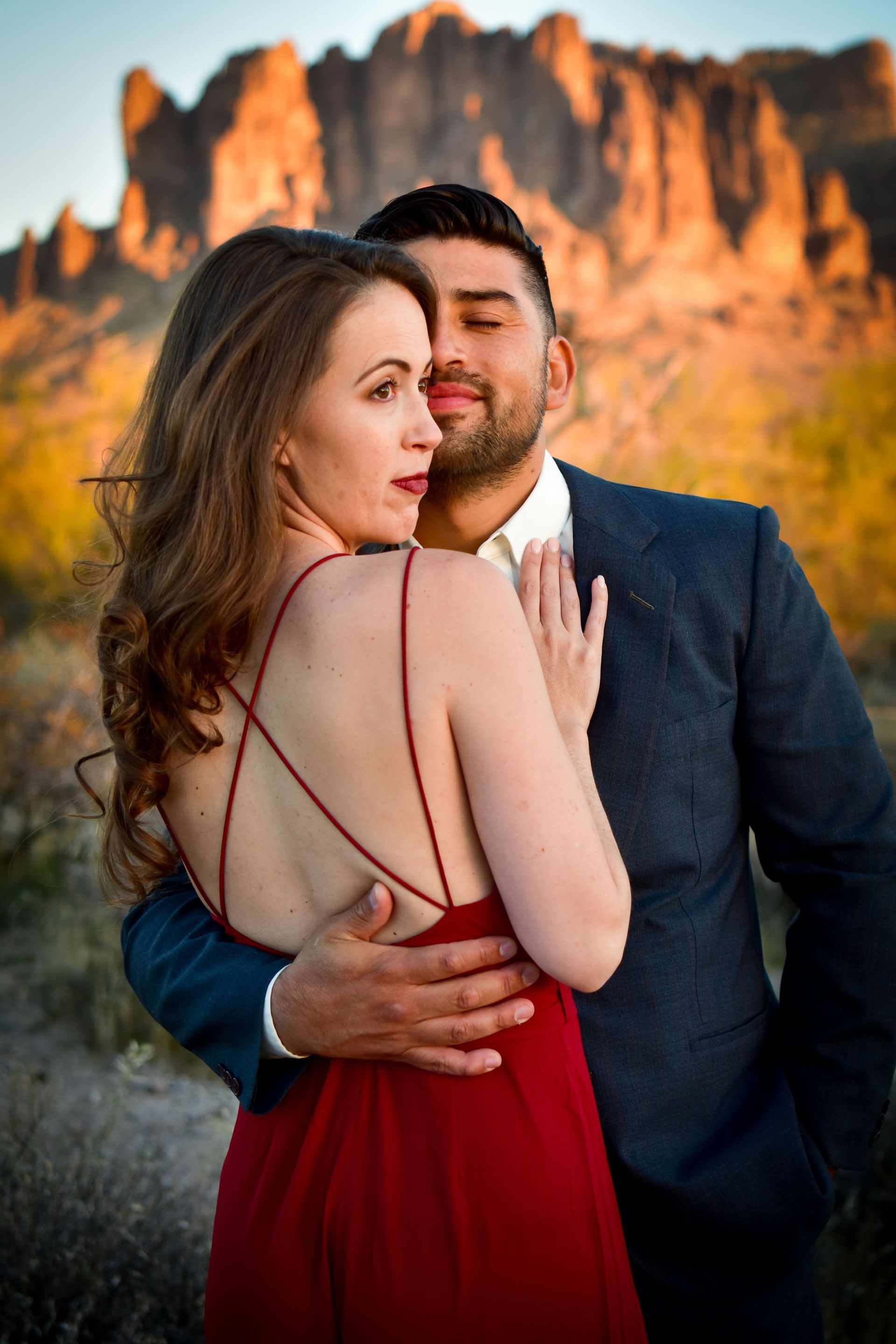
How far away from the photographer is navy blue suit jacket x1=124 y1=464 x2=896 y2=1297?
184 cm

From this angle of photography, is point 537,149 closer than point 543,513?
No

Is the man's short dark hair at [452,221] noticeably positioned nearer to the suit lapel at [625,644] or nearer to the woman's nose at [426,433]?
the suit lapel at [625,644]

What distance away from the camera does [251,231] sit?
1.51 meters

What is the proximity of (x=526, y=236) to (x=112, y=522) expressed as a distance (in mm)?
1429

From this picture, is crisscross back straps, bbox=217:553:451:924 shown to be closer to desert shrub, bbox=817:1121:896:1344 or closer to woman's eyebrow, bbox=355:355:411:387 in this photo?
woman's eyebrow, bbox=355:355:411:387

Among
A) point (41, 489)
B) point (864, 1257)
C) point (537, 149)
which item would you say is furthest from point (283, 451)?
point (537, 149)

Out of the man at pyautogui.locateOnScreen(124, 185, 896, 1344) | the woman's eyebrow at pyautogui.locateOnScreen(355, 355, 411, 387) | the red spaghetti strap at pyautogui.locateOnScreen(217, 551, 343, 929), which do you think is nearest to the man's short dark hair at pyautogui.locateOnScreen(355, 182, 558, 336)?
the man at pyautogui.locateOnScreen(124, 185, 896, 1344)

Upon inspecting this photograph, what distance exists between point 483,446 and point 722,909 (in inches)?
45.5

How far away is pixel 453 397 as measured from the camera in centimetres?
231

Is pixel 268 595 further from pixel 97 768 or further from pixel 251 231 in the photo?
pixel 97 768

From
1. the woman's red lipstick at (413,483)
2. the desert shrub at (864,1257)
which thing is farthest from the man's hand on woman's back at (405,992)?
the desert shrub at (864,1257)

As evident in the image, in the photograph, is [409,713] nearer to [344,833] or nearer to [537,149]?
[344,833]

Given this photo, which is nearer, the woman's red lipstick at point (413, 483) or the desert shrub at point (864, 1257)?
the woman's red lipstick at point (413, 483)

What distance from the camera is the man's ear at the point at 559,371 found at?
8.33 ft
